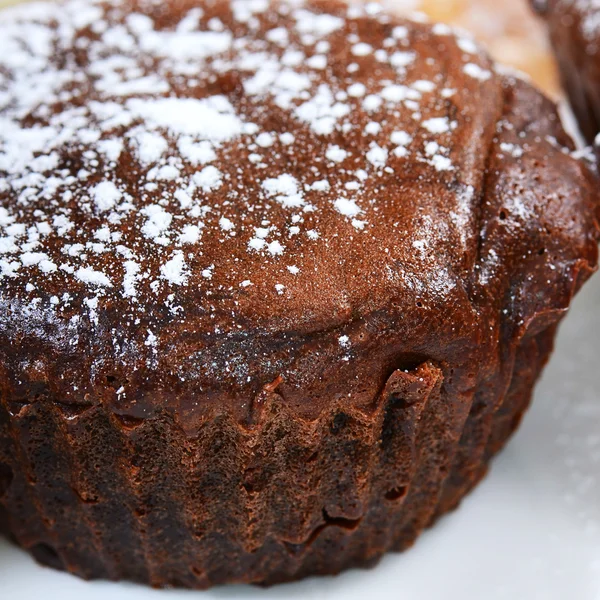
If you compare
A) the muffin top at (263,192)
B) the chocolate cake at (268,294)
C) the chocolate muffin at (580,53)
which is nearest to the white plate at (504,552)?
the chocolate cake at (268,294)

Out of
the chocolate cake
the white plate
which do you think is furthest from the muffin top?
the white plate

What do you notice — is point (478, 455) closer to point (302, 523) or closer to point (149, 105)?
point (302, 523)

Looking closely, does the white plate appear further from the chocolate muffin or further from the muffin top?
the chocolate muffin

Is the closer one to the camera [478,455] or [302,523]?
[302,523]

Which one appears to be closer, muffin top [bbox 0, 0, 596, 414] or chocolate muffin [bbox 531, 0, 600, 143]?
muffin top [bbox 0, 0, 596, 414]

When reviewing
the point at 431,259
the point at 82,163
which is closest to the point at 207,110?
the point at 82,163

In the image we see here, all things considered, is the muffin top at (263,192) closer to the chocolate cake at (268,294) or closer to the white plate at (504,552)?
the chocolate cake at (268,294)

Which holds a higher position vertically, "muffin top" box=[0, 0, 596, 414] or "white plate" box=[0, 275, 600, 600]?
"muffin top" box=[0, 0, 596, 414]

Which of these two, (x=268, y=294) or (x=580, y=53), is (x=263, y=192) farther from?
(x=580, y=53)
